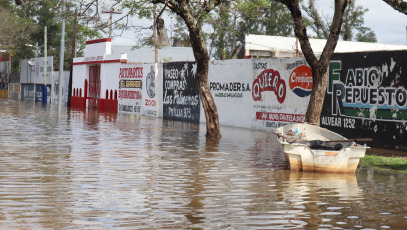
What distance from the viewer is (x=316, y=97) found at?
17.5 m

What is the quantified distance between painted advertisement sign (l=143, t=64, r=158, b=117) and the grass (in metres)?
21.4

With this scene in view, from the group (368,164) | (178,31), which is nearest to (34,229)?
(368,164)

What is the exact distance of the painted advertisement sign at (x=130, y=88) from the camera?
38.9 metres

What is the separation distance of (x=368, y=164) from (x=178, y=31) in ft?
206

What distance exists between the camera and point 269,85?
2628cm

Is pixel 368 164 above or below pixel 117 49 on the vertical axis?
below

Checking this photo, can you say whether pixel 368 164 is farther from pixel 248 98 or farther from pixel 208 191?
pixel 248 98

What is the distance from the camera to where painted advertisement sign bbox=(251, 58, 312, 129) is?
79.0 ft

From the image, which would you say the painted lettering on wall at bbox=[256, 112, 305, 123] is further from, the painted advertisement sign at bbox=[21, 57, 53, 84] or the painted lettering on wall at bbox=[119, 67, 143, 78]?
the painted advertisement sign at bbox=[21, 57, 53, 84]

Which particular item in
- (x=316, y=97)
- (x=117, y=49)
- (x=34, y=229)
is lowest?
(x=34, y=229)

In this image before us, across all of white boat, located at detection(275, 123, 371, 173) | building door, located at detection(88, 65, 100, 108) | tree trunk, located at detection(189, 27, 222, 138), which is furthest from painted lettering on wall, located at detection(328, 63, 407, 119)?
building door, located at detection(88, 65, 100, 108)

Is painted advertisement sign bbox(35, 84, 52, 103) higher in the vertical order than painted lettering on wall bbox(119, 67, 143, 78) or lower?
lower

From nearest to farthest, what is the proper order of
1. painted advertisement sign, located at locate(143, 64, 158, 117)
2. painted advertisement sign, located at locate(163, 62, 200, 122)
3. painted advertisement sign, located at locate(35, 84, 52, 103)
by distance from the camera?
painted advertisement sign, located at locate(163, 62, 200, 122) < painted advertisement sign, located at locate(143, 64, 158, 117) < painted advertisement sign, located at locate(35, 84, 52, 103)

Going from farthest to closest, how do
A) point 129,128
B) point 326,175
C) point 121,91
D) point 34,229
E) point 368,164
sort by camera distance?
point 121,91 → point 129,128 → point 368,164 → point 326,175 → point 34,229
